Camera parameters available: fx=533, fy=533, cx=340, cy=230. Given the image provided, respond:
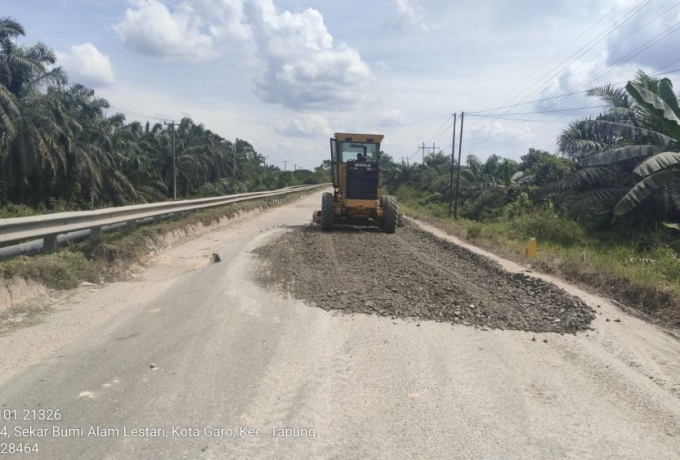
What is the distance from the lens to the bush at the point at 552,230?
18562mm

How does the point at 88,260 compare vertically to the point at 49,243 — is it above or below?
below

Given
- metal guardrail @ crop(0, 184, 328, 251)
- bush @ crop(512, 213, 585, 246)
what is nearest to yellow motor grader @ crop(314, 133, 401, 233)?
bush @ crop(512, 213, 585, 246)

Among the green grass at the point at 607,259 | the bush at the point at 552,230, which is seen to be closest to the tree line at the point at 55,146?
the green grass at the point at 607,259

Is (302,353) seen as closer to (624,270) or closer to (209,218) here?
(624,270)

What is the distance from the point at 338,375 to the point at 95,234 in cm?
719

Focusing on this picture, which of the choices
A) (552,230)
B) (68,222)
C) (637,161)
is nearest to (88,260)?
(68,222)

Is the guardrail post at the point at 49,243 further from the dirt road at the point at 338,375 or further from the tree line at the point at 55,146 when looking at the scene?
the tree line at the point at 55,146

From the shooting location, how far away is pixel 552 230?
1939 centimetres

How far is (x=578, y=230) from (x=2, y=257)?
17490 mm

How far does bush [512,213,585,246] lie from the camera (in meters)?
18.6

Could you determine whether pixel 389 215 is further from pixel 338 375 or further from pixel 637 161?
pixel 338 375

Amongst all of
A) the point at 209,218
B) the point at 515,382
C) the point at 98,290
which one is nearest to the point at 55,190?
the point at 209,218

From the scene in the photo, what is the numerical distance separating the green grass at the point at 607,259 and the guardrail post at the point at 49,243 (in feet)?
30.5

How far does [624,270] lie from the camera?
34.0 feet
